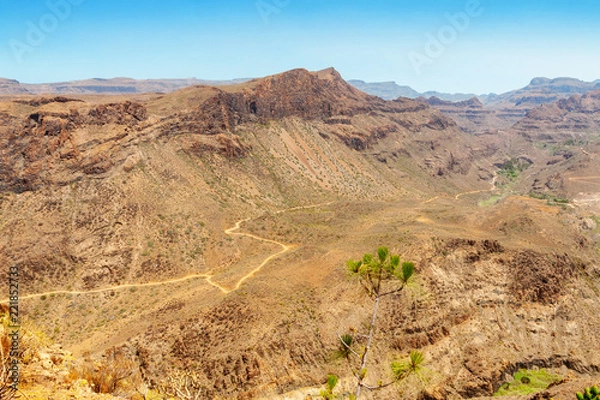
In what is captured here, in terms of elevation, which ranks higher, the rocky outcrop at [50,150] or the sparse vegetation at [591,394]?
the rocky outcrop at [50,150]

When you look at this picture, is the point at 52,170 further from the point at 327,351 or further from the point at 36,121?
the point at 327,351

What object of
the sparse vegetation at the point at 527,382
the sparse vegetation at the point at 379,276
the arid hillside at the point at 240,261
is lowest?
the sparse vegetation at the point at 527,382

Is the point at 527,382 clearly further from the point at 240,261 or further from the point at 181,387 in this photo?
the point at 240,261

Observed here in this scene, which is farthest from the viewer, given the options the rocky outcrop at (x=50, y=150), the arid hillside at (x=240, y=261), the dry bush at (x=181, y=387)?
the rocky outcrop at (x=50, y=150)

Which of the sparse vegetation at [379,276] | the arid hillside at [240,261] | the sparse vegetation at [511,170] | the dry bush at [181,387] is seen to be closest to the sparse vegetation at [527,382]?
the arid hillside at [240,261]

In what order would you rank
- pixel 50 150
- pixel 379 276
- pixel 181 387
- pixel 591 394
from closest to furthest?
1. pixel 379 276
2. pixel 591 394
3. pixel 181 387
4. pixel 50 150

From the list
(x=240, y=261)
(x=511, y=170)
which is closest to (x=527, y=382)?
(x=240, y=261)

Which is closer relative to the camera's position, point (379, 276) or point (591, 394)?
point (379, 276)

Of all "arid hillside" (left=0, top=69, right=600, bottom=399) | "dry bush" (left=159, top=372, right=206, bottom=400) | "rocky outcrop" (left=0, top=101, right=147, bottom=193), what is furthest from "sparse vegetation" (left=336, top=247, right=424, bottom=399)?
"rocky outcrop" (left=0, top=101, right=147, bottom=193)

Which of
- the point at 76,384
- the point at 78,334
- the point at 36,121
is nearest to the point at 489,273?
the point at 76,384

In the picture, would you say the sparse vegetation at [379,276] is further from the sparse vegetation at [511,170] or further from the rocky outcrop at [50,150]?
the sparse vegetation at [511,170]

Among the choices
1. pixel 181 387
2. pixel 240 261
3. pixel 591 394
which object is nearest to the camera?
pixel 591 394
